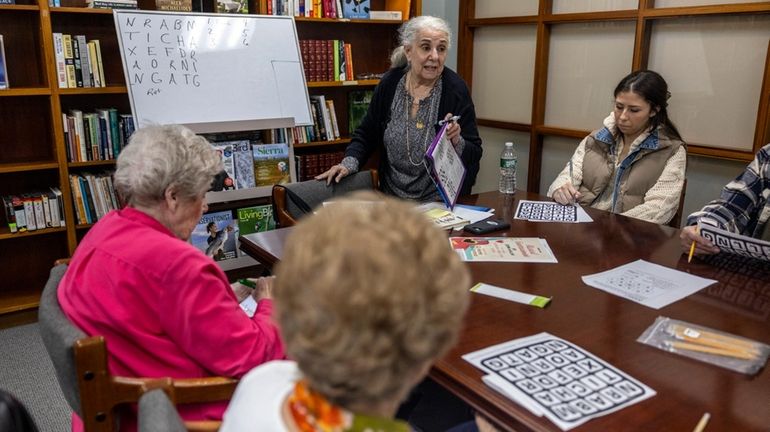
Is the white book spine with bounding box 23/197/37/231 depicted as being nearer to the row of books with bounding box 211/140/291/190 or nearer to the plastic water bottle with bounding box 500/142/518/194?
the row of books with bounding box 211/140/291/190

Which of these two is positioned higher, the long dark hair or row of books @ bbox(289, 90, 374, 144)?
the long dark hair

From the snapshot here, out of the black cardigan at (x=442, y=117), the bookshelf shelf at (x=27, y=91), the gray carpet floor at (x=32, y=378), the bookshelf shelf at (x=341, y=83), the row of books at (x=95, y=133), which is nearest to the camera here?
the gray carpet floor at (x=32, y=378)

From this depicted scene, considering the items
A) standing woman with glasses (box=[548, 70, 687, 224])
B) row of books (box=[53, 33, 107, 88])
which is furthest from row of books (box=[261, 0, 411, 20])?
standing woman with glasses (box=[548, 70, 687, 224])

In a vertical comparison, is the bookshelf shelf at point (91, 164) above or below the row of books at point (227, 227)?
above

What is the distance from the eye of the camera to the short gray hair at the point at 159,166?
1.31 meters

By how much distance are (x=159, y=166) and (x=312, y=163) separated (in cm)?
259

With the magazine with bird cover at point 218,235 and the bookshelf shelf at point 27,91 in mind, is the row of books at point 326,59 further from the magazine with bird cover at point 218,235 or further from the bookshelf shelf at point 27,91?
the bookshelf shelf at point 27,91

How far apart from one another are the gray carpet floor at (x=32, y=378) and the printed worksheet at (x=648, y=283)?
6.62 feet

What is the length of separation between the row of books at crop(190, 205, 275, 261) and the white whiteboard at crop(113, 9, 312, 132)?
0.51 metres

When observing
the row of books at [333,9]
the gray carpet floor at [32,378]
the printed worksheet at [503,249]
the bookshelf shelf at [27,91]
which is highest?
the row of books at [333,9]

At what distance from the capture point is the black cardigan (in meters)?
2.66

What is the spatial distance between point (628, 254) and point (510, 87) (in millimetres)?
2579

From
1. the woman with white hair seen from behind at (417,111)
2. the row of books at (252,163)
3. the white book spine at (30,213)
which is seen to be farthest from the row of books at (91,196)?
the woman with white hair seen from behind at (417,111)

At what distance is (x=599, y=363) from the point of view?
1.17 m
